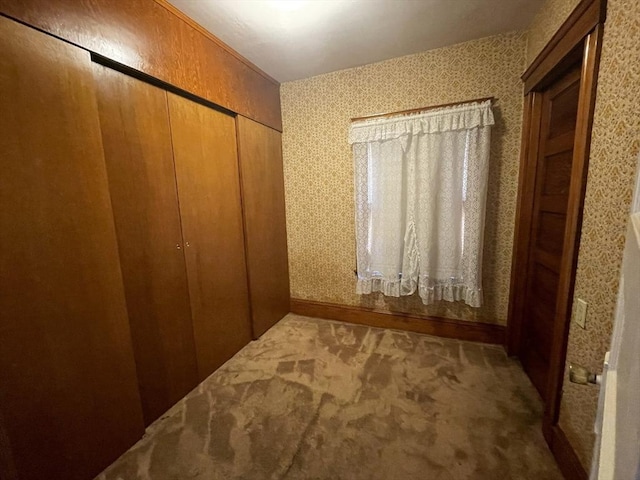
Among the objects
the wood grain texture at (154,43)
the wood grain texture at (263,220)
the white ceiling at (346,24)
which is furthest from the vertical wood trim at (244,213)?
the white ceiling at (346,24)

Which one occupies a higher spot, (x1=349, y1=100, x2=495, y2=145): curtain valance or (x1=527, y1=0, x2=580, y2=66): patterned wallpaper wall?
(x1=527, y1=0, x2=580, y2=66): patterned wallpaper wall

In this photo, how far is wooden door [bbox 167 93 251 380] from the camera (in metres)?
1.67

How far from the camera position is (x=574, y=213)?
1.17 metres

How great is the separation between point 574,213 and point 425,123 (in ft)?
4.03

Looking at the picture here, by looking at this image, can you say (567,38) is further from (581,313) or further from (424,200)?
A: (581,313)

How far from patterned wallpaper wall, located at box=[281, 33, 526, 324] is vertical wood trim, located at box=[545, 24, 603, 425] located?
2.85ft

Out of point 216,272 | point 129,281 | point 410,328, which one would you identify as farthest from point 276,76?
point 410,328

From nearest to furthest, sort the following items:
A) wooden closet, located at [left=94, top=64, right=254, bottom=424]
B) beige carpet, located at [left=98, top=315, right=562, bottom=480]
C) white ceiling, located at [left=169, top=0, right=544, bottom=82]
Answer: beige carpet, located at [left=98, top=315, right=562, bottom=480] < wooden closet, located at [left=94, top=64, right=254, bottom=424] < white ceiling, located at [left=169, top=0, right=544, bottom=82]

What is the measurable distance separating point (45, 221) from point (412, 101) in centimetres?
242

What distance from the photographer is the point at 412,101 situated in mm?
2152

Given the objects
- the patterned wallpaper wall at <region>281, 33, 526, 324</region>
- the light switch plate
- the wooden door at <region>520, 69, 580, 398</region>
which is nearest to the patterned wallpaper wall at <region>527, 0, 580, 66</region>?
the patterned wallpaper wall at <region>281, 33, 526, 324</region>

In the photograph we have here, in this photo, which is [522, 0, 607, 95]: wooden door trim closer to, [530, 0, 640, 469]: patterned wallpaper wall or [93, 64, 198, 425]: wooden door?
[530, 0, 640, 469]: patterned wallpaper wall

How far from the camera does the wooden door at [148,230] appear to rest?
1.32 meters

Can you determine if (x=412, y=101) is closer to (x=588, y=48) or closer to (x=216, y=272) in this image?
(x=588, y=48)
